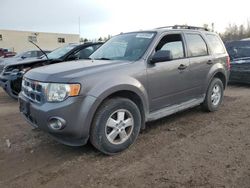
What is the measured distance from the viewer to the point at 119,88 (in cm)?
429

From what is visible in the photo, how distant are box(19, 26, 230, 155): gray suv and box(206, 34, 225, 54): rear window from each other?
36cm

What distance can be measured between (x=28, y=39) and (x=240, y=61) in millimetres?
47587

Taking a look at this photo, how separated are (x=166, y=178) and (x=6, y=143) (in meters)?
2.81

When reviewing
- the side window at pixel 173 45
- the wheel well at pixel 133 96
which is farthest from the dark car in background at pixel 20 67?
the wheel well at pixel 133 96

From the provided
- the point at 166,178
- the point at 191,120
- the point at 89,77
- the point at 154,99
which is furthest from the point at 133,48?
the point at 166,178

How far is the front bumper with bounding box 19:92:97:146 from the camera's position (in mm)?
3863

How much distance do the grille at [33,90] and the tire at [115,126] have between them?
2.71ft

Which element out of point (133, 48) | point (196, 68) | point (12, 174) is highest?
point (133, 48)

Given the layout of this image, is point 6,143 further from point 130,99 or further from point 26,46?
point 26,46

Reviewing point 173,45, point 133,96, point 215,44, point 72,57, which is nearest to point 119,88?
point 133,96

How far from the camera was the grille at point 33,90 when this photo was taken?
162 inches

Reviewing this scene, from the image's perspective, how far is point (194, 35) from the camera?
6.06 meters

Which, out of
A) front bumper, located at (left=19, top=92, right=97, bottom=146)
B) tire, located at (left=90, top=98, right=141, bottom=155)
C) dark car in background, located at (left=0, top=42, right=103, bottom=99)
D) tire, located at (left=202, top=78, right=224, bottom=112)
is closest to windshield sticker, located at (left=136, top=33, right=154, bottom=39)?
tire, located at (left=90, top=98, right=141, bottom=155)

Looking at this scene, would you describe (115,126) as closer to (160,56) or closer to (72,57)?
(160,56)
